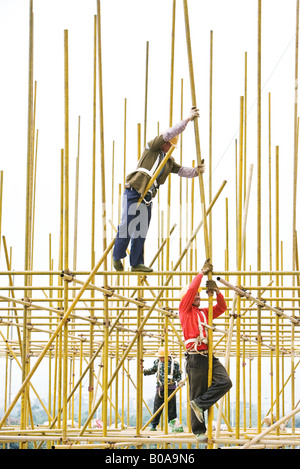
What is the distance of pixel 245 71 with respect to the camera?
13.3m

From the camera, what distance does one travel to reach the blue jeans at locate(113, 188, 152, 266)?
31.7ft

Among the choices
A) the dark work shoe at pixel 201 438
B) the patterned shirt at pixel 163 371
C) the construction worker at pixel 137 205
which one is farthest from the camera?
the patterned shirt at pixel 163 371

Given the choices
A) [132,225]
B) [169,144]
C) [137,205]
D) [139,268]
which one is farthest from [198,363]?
[169,144]

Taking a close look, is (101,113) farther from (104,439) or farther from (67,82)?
(104,439)

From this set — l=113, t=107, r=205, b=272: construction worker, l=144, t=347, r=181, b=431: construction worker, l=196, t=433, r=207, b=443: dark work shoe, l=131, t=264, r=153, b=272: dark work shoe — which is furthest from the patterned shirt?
l=196, t=433, r=207, b=443: dark work shoe

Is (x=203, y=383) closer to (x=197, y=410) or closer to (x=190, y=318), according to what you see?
(x=197, y=410)

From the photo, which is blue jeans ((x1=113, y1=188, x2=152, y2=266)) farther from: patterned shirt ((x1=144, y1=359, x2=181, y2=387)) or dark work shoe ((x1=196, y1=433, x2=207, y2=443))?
patterned shirt ((x1=144, y1=359, x2=181, y2=387))

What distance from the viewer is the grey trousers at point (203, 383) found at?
28.3 ft

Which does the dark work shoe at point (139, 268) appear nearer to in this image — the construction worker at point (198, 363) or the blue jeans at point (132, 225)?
the blue jeans at point (132, 225)

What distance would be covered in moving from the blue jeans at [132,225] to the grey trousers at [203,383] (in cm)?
156

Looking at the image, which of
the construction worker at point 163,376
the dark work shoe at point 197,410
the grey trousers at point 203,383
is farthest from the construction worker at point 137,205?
the construction worker at point 163,376

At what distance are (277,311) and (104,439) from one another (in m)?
2.96

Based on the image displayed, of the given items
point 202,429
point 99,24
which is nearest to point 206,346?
point 202,429
